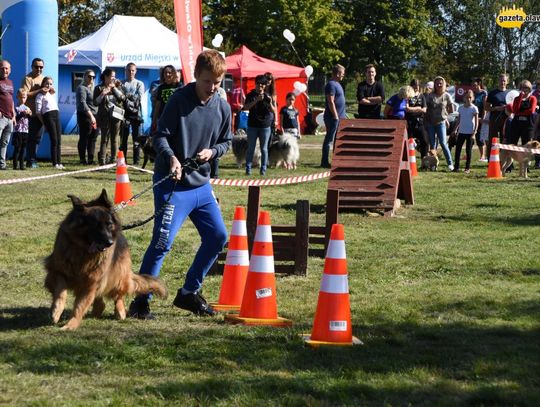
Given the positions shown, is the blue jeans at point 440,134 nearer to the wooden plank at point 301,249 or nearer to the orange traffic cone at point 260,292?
the wooden plank at point 301,249

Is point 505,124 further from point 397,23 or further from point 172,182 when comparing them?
point 397,23

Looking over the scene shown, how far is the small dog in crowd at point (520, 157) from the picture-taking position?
19344 mm

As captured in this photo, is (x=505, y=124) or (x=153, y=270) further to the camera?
(x=505, y=124)

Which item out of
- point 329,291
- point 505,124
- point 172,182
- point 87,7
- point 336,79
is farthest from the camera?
point 87,7

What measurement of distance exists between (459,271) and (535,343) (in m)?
2.92

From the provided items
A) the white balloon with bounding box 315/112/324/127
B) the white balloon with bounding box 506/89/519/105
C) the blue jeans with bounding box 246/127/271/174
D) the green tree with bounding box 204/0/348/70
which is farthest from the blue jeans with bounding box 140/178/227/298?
the green tree with bounding box 204/0/348/70

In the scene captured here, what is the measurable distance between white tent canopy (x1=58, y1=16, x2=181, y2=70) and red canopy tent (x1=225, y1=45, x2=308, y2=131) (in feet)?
9.72

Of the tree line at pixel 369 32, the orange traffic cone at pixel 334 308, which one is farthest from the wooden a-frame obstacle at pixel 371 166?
the tree line at pixel 369 32

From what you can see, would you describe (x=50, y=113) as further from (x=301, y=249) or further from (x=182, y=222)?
(x=182, y=222)

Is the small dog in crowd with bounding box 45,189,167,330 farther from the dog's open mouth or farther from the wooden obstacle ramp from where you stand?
the wooden obstacle ramp

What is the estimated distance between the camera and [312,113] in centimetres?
3684

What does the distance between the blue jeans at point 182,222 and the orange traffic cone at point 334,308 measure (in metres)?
1.06

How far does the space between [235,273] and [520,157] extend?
42.9 ft

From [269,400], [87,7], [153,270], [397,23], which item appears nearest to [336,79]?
[153,270]
